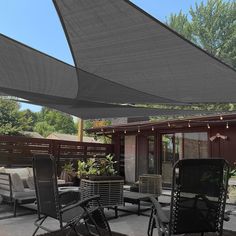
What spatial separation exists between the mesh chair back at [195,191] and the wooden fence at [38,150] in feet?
23.6

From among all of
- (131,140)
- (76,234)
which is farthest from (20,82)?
(131,140)

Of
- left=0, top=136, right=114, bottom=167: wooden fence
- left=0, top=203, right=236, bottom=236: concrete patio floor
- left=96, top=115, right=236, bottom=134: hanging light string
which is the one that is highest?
left=96, top=115, right=236, bottom=134: hanging light string

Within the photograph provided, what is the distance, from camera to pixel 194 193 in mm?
3262

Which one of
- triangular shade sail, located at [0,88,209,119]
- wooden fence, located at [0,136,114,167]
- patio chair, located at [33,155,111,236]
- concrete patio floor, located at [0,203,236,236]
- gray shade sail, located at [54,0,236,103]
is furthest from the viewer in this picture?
wooden fence, located at [0,136,114,167]

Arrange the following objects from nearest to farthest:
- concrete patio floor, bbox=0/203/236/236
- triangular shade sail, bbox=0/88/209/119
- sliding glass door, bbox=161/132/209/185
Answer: concrete patio floor, bbox=0/203/236/236 < triangular shade sail, bbox=0/88/209/119 < sliding glass door, bbox=161/132/209/185

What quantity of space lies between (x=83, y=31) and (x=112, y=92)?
1.61 meters

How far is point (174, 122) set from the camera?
1177cm

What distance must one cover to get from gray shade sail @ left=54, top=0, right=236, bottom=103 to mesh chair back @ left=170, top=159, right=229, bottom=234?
4.14ft

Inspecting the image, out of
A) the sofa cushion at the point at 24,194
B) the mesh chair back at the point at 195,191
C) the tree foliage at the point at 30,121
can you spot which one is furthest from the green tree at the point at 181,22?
the mesh chair back at the point at 195,191

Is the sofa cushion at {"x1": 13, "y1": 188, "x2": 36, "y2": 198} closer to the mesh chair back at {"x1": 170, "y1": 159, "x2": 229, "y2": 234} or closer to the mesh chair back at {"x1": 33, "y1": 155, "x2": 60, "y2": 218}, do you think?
the mesh chair back at {"x1": 33, "y1": 155, "x2": 60, "y2": 218}

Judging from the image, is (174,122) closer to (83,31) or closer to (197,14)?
(83,31)

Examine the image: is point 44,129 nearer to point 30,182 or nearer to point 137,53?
point 30,182

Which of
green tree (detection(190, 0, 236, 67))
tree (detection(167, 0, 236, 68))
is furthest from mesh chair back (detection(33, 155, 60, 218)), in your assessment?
green tree (detection(190, 0, 236, 67))

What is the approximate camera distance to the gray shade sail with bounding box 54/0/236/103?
11.3 feet
